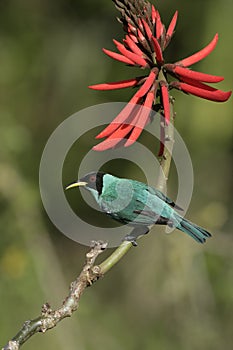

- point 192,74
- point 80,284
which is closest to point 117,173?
point 192,74

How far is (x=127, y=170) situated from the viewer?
5.74 meters

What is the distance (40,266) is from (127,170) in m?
1.70

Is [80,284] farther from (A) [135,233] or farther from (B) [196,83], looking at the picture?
(B) [196,83]

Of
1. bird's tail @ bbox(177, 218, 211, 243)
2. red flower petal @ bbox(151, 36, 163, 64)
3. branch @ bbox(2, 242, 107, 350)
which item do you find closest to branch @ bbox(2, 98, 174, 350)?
branch @ bbox(2, 242, 107, 350)

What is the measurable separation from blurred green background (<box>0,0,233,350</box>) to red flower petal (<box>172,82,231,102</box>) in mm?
2132

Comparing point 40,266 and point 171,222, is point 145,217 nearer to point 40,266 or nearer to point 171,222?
point 171,222

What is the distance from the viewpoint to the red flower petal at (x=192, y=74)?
1.68 metres

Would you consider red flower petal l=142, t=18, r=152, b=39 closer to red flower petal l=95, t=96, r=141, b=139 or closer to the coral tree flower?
the coral tree flower

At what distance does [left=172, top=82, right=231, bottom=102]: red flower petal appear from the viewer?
167cm

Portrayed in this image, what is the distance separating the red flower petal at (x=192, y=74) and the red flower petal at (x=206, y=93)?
2cm

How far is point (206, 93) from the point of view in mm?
1686

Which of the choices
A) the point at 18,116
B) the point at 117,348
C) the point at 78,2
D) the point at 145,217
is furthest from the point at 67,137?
the point at 145,217

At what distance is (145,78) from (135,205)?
385mm

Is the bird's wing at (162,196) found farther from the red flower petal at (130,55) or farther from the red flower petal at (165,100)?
the red flower petal at (130,55)
